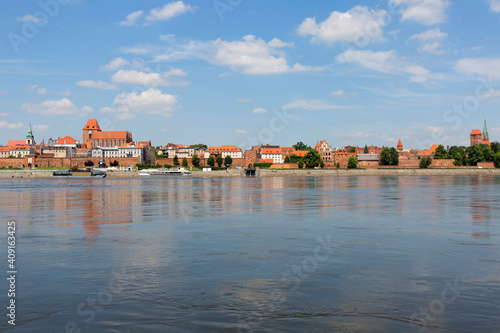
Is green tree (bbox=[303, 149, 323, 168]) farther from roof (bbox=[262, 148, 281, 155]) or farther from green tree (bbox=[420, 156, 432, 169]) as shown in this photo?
roof (bbox=[262, 148, 281, 155])

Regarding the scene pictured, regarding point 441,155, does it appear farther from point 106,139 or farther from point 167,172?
point 106,139

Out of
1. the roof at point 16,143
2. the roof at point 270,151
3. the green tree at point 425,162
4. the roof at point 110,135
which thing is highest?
the roof at point 110,135

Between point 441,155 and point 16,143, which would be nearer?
point 441,155

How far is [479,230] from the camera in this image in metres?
14.9

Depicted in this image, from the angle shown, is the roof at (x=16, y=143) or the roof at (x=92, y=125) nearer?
the roof at (x=16, y=143)

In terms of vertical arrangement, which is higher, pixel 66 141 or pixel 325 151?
pixel 66 141

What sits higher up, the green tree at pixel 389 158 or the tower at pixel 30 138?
the tower at pixel 30 138

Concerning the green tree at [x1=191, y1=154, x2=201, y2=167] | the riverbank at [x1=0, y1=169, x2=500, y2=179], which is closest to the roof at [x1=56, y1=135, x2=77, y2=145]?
the riverbank at [x1=0, y1=169, x2=500, y2=179]

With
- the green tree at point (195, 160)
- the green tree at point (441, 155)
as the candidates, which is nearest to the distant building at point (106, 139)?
the green tree at point (195, 160)

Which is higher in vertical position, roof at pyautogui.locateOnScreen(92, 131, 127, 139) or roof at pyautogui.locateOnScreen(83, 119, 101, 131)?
roof at pyautogui.locateOnScreen(83, 119, 101, 131)

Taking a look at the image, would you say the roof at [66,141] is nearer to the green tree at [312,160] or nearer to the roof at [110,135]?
the roof at [110,135]

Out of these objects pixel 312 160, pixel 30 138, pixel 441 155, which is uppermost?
pixel 30 138

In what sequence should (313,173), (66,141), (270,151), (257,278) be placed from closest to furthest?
1. (257,278)
2. (313,173)
3. (270,151)
4. (66,141)

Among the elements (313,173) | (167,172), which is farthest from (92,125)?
(313,173)
